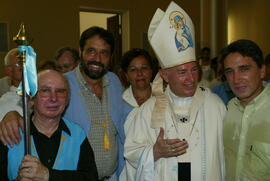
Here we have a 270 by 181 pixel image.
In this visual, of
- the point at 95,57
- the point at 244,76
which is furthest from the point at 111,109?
the point at 244,76

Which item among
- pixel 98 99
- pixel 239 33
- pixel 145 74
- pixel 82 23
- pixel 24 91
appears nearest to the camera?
pixel 24 91

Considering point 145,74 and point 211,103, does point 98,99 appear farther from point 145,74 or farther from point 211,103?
point 211,103

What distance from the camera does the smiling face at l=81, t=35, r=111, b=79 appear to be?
318 cm

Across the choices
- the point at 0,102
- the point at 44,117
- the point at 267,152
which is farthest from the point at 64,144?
the point at 267,152

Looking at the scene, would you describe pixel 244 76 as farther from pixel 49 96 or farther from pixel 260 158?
pixel 49 96

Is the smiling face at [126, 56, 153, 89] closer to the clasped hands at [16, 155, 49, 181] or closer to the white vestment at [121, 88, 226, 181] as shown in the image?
the white vestment at [121, 88, 226, 181]

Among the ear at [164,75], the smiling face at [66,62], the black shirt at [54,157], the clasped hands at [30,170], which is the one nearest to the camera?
the clasped hands at [30,170]

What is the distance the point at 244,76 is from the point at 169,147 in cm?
74

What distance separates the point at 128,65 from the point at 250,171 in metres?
1.75

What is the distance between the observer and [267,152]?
2344 mm

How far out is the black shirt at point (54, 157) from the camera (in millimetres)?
2248

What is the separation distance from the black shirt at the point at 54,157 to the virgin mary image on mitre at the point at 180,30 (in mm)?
1128

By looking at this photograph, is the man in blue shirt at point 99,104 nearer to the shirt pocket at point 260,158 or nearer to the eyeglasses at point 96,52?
the eyeglasses at point 96,52

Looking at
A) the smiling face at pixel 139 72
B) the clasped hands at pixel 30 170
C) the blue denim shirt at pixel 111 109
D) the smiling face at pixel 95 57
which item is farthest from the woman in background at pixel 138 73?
the clasped hands at pixel 30 170
